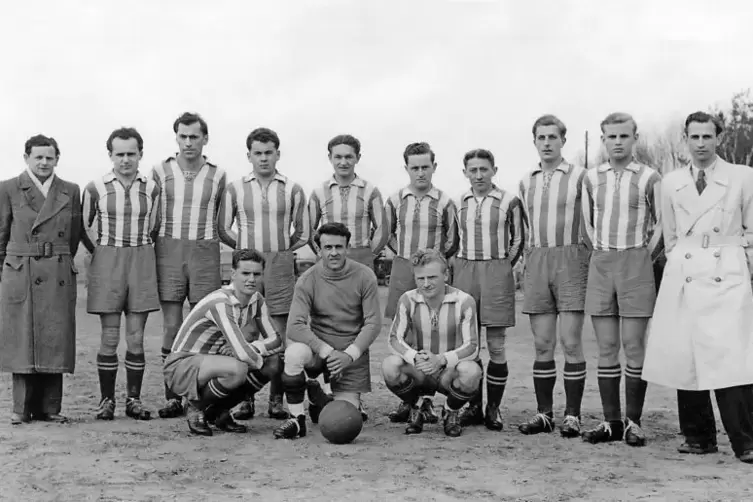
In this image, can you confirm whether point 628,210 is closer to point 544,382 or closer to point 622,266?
point 622,266

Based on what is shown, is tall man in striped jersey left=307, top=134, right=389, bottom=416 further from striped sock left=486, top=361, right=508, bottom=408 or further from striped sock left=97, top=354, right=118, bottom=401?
striped sock left=97, top=354, right=118, bottom=401

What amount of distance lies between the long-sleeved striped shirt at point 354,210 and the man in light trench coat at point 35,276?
5.77 feet

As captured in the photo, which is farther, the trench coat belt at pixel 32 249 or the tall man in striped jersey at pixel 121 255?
the tall man in striped jersey at pixel 121 255

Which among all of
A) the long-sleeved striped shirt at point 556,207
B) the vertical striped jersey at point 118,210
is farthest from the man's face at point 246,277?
the long-sleeved striped shirt at point 556,207

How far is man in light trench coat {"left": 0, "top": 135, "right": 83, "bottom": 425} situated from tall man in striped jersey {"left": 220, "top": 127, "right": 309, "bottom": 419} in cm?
115

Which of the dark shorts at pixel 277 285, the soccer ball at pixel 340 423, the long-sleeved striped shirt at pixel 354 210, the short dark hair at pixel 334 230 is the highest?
the long-sleeved striped shirt at pixel 354 210

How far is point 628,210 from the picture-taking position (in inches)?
226

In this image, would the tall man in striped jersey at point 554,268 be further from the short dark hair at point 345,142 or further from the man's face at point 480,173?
the short dark hair at point 345,142

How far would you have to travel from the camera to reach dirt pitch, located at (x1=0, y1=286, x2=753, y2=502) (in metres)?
4.50

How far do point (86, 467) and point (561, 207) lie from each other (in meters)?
3.31

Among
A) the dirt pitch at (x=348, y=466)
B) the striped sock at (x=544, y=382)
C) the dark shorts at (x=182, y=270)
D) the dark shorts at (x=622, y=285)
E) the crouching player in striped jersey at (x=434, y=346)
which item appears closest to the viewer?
the dirt pitch at (x=348, y=466)

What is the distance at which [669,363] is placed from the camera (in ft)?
17.8

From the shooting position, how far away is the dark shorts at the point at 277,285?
6.69m

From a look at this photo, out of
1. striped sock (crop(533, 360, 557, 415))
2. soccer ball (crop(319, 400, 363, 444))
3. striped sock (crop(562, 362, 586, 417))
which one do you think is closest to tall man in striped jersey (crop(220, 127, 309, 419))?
soccer ball (crop(319, 400, 363, 444))
